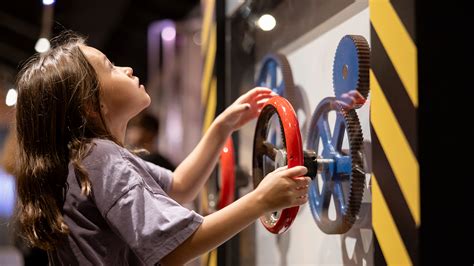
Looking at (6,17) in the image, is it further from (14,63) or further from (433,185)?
(433,185)

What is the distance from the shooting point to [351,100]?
3.81 ft

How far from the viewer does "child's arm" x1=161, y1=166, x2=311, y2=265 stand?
3.42 feet

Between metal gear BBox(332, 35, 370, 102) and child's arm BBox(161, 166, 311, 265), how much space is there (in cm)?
19

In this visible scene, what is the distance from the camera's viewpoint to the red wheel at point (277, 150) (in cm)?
A: 108

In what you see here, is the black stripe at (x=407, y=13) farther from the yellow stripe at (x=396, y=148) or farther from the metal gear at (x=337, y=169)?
the metal gear at (x=337, y=169)

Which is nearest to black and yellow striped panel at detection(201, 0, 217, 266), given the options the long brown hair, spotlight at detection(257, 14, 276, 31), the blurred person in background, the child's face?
spotlight at detection(257, 14, 276, 31)

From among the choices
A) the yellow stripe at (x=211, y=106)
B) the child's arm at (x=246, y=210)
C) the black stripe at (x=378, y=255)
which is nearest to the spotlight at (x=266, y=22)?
the yellow stripe at (x=211, y=106)

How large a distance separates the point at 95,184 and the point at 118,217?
85 millimetres

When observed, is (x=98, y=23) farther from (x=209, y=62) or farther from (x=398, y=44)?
(x=398, y=44)

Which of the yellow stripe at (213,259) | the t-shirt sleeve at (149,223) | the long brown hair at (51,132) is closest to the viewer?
the t-shirt sleeve at (149,223)

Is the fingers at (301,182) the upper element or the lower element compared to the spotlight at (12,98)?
lower

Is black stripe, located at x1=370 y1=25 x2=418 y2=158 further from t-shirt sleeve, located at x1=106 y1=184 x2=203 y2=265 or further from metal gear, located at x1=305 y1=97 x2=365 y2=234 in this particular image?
t-shirt sleeve, located at x1=106 y1=184 x2=203 y2=265

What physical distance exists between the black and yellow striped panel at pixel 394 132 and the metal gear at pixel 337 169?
132 millimetres

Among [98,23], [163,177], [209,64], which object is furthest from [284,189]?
[98,23]
